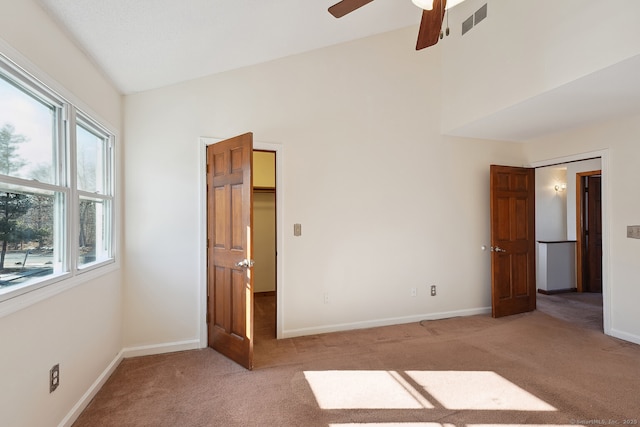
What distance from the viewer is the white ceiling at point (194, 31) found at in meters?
1.82

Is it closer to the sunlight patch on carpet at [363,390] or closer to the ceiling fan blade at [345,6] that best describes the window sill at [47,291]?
the sunlight patch on carpet at [363,390]

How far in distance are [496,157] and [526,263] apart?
1562mm

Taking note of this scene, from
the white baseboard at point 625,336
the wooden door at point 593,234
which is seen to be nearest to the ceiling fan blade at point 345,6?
the white baseboard at point 625,336

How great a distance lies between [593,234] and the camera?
5281 millimetres

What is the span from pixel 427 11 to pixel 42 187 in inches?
99.0

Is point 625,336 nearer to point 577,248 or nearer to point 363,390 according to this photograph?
point 577,248

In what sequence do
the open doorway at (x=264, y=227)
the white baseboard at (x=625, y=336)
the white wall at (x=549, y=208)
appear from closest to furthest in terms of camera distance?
the white baseboard at (x=625, y=336)
the open doorway at (x=264, y=227)
the white wall at (x=549, y=208)

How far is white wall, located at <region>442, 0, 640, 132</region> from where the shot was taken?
2.17 meters

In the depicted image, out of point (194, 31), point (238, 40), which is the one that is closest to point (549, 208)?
point (238, 40)

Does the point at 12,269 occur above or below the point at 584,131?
below

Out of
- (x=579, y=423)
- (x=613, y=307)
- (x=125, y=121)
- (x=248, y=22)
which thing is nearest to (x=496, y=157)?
(x=613, y=307)

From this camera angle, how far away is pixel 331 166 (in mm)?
3467

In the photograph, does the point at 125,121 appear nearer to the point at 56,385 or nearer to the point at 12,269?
the point at 12,269

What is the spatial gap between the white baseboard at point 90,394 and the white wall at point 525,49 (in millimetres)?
4336
